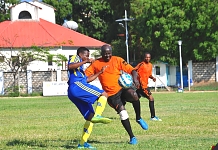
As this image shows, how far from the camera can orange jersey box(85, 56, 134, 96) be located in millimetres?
9719

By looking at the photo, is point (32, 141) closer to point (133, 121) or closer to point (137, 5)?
point (133, 121)

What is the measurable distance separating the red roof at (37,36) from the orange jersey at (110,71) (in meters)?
35.1

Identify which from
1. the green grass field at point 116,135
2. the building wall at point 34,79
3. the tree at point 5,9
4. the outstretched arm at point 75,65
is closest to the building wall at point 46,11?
the tree at point 5,9

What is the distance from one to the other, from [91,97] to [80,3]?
178 ft

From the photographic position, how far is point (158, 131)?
447 inches

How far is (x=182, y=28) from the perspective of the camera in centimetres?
4328

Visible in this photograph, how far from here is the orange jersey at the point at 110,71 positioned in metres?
9.72

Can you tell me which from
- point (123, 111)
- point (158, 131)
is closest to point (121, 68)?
point (123, 111)

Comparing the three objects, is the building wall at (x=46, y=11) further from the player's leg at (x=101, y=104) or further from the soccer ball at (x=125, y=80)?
the player's leg at (x=101, y=104)

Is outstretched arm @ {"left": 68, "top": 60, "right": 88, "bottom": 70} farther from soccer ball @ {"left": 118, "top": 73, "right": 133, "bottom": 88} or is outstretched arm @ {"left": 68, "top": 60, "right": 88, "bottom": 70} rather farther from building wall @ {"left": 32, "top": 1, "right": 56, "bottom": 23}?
building wall @ {"left": 32, "top": 1, "right": 56, "bottom": 23}

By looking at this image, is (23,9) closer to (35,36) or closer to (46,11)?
(35,36)

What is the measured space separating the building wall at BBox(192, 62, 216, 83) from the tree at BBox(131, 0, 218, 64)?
958mm

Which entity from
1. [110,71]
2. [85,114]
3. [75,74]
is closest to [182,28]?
[110,71]

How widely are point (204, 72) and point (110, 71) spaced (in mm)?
36203
